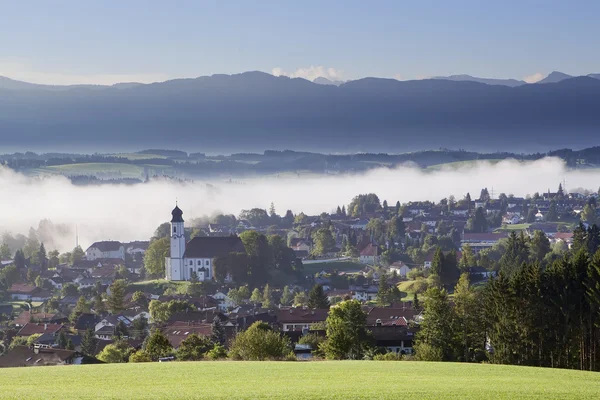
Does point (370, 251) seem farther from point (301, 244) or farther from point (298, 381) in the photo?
point (298, 381)

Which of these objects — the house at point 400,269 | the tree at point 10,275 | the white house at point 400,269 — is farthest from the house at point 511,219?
the tree at point 10,275

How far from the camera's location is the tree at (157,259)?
10875 centimetres

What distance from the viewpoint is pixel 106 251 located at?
13700 cm

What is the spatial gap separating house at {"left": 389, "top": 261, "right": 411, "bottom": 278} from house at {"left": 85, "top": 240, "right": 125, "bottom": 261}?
3615 centimetres

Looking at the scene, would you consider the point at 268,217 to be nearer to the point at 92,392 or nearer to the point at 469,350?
the point at 469,350

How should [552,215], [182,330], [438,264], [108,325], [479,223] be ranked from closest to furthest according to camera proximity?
[182,330] → [108,325] → [438,264] → [479,223] → [552,215]

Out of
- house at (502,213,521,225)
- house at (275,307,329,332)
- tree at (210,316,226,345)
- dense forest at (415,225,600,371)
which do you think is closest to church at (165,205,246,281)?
house at (275,307,329,332)

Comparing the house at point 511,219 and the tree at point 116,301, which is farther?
the house at point 511,219

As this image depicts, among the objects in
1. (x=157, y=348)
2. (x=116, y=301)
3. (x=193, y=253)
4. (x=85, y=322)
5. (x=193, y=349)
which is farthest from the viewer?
(x=193, y=253)

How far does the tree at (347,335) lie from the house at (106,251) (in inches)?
3409

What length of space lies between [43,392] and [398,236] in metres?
120

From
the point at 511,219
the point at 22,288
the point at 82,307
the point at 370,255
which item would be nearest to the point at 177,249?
the point at 22,288

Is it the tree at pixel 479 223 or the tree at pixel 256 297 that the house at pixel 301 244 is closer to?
the tree at pixel 479 223

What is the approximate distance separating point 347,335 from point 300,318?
75.1ft
